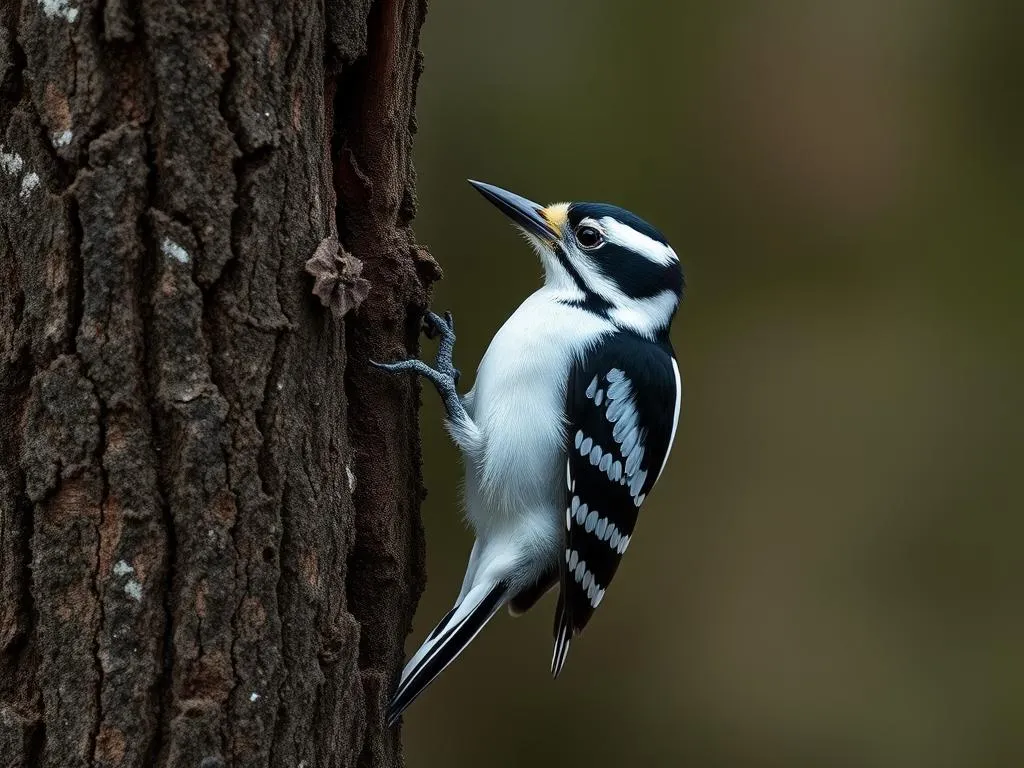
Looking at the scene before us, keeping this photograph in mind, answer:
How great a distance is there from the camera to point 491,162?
5.10m

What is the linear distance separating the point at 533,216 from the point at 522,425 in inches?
28.3

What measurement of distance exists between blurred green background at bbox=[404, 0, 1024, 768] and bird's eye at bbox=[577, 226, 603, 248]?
1.58 m

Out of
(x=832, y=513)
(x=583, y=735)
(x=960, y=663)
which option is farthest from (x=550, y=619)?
(x=960, y=663)

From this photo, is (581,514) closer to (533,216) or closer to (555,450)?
(555,450)

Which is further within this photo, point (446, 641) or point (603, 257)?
point (603, 257)

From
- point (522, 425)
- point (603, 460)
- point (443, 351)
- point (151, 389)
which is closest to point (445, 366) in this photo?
point (443, 351)

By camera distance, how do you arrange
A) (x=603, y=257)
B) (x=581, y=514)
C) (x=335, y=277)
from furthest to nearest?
(x=603, y=257) → (x=581, y=514) → (x=335, y=277)

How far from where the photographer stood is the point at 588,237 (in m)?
3.53

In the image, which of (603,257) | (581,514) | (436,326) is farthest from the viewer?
(603,257)

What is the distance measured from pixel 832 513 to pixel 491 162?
2147mm

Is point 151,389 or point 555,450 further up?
point 151,389

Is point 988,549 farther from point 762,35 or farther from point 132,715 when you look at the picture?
point 132,715

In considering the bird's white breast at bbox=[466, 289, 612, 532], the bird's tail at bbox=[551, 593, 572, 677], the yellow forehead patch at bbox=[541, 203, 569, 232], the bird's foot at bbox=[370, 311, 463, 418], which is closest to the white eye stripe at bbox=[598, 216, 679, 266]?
the yellow forehead patch at bbox=[541, 203, 569, 232]

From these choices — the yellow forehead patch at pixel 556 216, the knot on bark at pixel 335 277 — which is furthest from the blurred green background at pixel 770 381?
the knot on bark at pixel 335 277
